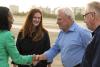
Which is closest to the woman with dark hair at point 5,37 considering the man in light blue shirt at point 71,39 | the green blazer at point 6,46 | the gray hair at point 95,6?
the green blazer at point 6,46

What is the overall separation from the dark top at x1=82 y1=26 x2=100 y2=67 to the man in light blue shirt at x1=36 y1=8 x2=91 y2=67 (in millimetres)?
1674

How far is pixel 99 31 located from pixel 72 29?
195 centimetres

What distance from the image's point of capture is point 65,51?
18.4 feet

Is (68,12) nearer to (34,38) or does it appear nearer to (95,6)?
(34,38)

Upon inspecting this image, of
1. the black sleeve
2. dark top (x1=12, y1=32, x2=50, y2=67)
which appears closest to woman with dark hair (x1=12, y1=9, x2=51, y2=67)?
dark top (x1=12, y1=32, x2=50, y2=67)

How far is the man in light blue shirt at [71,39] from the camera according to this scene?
219 inches

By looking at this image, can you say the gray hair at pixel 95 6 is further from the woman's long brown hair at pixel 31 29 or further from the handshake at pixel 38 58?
the woman's long brown hair at pixel 31 29

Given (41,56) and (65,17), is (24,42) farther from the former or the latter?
(65,17)

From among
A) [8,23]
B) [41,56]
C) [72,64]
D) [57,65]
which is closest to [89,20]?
[8,23]

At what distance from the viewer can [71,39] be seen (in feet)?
18.5

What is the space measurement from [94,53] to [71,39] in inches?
75.9

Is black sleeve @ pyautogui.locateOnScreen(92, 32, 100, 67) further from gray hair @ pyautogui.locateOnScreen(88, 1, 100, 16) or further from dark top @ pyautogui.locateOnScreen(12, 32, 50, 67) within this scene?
dark top @ pyautogui.locateOnScreen(12, 32, 50, 67)

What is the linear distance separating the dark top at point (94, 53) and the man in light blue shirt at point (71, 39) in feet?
5.49

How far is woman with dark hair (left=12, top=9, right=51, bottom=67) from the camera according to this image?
251 inches
